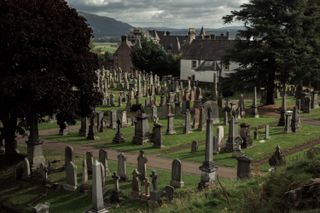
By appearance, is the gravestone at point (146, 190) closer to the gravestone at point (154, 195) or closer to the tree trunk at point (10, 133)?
the gravestone at point (154, 195)

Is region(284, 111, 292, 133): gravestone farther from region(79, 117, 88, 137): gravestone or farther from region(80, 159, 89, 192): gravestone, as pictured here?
region(80, 159, 89, 192): gravestone

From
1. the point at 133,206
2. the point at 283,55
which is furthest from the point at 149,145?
the point at 283,55

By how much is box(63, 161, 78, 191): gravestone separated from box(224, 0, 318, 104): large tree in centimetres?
2440

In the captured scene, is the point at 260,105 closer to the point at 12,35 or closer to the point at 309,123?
the point at 309,123

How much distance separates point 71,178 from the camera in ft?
64.1

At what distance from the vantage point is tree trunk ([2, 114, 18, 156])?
23734 millimetres

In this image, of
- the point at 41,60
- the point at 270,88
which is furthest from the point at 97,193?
the point at 270,88

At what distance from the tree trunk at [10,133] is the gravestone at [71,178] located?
575 cm

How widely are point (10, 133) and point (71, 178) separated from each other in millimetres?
6484

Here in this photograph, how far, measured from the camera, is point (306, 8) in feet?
137

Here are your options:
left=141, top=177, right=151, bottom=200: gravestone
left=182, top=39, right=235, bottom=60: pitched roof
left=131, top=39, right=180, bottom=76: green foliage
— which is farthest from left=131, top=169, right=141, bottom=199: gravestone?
left=131, top=39, right=180, bottom=76: green foliage

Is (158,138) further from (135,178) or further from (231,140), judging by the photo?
(135,178)

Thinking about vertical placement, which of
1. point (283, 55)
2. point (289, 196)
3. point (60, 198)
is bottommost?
point (60, 198)

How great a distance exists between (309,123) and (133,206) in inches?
806
